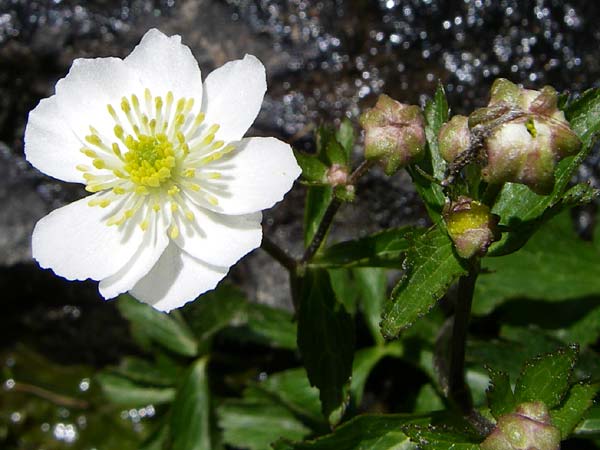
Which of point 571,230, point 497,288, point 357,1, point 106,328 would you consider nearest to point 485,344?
point 497,288

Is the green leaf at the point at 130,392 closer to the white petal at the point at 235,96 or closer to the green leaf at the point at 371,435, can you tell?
the green leaf at the point at 371,435

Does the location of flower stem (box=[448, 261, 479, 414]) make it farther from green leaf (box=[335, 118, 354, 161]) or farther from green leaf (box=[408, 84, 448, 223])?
green leaf (box=[335, 118, 354, 161])

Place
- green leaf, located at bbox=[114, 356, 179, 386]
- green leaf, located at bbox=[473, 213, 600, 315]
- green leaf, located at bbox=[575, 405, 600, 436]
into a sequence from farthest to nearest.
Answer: green leaf, located at bbox=[114, 356, 179, 386]
green leaf, located at bbox=[473, 213, 600, 315]
green leaf, located at bbox=[575, 405, 600, 436]

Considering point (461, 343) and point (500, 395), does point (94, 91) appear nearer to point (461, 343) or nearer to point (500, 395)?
point (461, 343)

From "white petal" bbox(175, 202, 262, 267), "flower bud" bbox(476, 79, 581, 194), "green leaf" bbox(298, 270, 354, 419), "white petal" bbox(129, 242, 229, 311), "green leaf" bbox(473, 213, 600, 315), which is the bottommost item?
"green leaf" bbox(473, 213, 600, 315)

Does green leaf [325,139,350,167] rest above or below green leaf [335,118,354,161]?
above

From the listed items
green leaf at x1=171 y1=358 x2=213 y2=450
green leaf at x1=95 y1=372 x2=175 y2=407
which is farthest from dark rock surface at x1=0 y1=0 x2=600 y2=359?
green leaf at x1=95 y1=372 x2=175 y2=407

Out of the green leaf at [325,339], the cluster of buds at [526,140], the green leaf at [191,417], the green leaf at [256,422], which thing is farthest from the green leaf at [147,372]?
the cluster of buds at [526,140]

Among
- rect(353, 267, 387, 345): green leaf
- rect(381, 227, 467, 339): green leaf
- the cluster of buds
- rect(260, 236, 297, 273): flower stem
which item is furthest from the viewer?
rect(353, 267, 387, 345): green leaf
